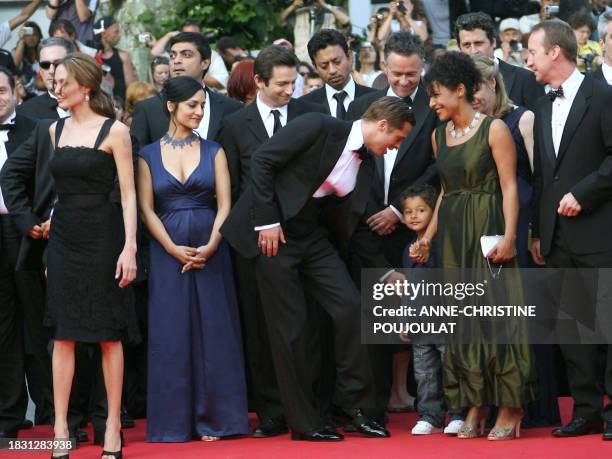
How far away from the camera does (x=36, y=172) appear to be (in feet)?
25.5

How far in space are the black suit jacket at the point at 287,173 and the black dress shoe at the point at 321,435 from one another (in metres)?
1.05

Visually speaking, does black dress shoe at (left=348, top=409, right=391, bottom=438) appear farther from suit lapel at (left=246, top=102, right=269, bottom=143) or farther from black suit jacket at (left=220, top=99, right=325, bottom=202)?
suit lapel at (left=246, top=102, right=269, bottom=143)

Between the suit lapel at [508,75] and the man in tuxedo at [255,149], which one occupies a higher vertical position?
the suit lapel at [508,75]

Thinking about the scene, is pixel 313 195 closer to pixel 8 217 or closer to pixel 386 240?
pixel 386 240

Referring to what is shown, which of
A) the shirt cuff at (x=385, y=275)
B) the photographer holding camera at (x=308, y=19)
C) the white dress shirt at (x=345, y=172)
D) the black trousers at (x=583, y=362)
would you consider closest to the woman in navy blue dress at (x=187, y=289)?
the white dress shirt at (x=345, y=172)

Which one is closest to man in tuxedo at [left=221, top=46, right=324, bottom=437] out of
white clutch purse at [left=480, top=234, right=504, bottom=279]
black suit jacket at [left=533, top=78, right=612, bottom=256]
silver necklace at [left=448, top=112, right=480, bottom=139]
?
silver necklace at [left=448, top=112, right=480, bottom=139]

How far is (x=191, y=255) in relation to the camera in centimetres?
773

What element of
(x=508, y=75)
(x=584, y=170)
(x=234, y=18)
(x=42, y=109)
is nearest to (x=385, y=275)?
(x=584, y=170)

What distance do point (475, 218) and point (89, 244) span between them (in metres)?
2.15

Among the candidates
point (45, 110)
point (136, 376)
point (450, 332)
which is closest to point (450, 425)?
point (450, 332)

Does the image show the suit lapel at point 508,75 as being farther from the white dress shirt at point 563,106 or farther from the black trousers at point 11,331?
the black trousers at point 11,331

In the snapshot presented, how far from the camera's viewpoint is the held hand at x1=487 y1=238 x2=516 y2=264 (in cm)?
745

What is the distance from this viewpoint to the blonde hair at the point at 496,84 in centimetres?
775

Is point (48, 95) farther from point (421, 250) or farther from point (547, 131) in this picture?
point (547, 131)
